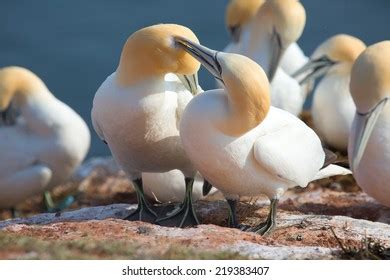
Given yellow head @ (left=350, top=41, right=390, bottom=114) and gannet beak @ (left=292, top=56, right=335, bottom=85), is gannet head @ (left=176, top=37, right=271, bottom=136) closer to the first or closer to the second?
yellow head @ (left=350, top=41, right=390, bottom=114)

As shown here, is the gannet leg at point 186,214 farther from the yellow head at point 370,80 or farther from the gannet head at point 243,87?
the yellow head at point 370,80

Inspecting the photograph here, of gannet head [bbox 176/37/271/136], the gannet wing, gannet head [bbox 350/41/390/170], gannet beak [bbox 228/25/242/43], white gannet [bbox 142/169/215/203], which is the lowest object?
gannet beak [bbox 228/25/242/43]

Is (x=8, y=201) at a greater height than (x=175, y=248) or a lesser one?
lesser

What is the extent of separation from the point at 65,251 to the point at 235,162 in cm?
155

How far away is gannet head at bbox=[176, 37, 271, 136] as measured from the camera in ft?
23.2

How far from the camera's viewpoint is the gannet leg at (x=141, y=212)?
315 inches

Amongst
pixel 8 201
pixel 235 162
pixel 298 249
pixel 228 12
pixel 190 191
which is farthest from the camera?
pixel 228 12

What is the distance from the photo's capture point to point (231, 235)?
22.7ft

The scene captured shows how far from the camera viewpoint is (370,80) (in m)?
7.79

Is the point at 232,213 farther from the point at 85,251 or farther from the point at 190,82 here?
the point at 85,251

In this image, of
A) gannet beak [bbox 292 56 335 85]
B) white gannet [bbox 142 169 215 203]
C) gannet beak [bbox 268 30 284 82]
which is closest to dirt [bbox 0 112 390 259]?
white gannet [bbox 142 169 215 203]

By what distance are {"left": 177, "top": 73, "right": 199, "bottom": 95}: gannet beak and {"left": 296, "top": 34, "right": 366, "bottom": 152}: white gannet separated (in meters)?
4.18
